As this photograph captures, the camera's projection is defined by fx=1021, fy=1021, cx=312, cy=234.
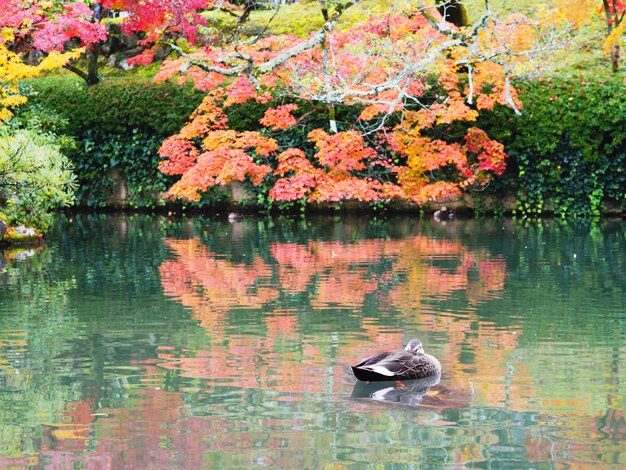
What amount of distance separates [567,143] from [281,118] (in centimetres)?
691

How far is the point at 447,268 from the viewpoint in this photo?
14.9 meters

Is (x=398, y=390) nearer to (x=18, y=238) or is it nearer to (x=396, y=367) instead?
(x=396, y=367)

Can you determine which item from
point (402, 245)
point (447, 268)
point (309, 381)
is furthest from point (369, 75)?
point (309, 381)

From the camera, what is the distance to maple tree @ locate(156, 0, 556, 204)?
74.2 ft

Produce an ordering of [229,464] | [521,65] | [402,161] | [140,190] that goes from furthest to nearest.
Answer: [140,190] → [402,161] → [521,65] → [229,464]

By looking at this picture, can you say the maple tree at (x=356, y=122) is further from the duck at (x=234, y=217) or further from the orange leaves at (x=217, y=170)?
the duck at (x=234, y=217)

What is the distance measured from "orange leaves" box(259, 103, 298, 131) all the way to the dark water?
829cm

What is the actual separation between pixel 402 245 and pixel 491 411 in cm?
1117

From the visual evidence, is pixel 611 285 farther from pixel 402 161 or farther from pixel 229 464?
pixel 402 161

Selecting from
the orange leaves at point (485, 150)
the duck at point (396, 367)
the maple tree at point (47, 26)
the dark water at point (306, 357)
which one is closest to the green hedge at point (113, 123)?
the maple tree at point (47, 26)

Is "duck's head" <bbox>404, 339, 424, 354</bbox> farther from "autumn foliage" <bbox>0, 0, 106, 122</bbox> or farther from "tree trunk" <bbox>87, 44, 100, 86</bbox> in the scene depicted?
"tree trunk" <bbox>87, 44, 100, 86</bbox>

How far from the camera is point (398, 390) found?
7895 millimetres

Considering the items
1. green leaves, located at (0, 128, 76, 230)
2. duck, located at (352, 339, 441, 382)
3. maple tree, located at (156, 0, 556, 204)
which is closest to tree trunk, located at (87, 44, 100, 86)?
maple tree, located at (156, 0, 556, 204)

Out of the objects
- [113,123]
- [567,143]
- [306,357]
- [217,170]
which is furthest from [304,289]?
[113,123]
